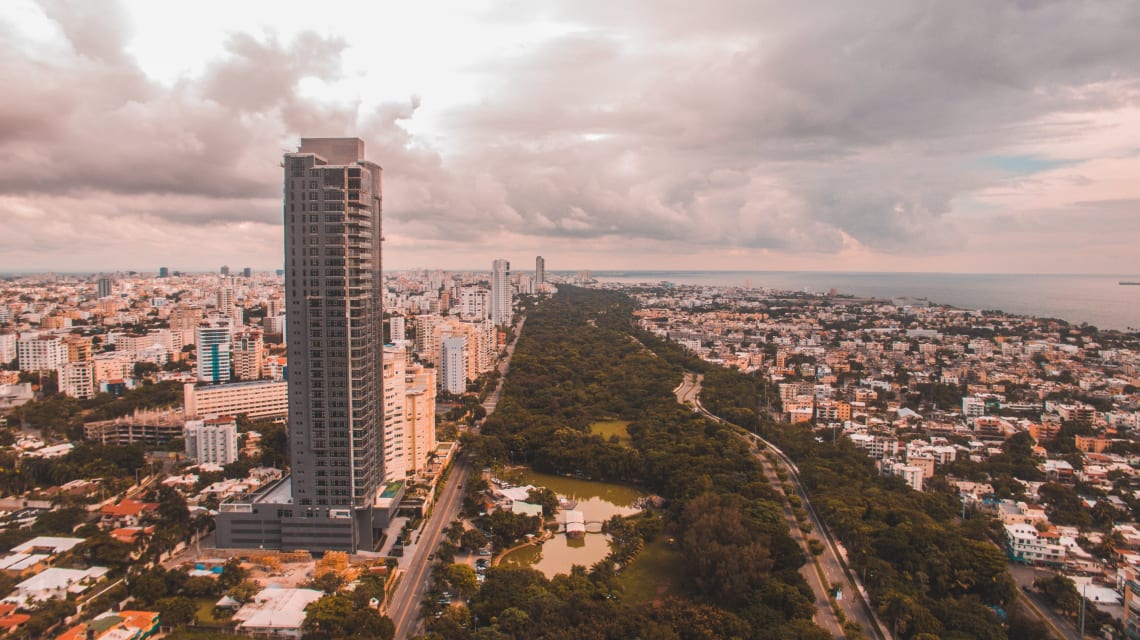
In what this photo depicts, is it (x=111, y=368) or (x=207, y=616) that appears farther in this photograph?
(x=111, y=368)

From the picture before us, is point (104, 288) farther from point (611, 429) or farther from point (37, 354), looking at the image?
point (611, 429)

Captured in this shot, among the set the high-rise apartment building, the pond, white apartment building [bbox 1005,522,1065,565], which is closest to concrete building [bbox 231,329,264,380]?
the pond

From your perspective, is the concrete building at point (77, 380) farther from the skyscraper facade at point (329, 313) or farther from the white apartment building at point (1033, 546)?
the white apartment building at point (1033, 546)

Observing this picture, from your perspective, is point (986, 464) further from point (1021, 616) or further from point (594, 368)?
point (594, 368)

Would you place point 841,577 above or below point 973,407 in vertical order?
below

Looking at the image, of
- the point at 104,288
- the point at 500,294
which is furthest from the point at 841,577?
the point at 104,288

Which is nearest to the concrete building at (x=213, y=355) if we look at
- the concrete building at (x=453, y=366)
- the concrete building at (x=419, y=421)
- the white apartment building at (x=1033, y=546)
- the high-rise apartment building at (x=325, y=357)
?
the concrete building at (x=453, y=366)
